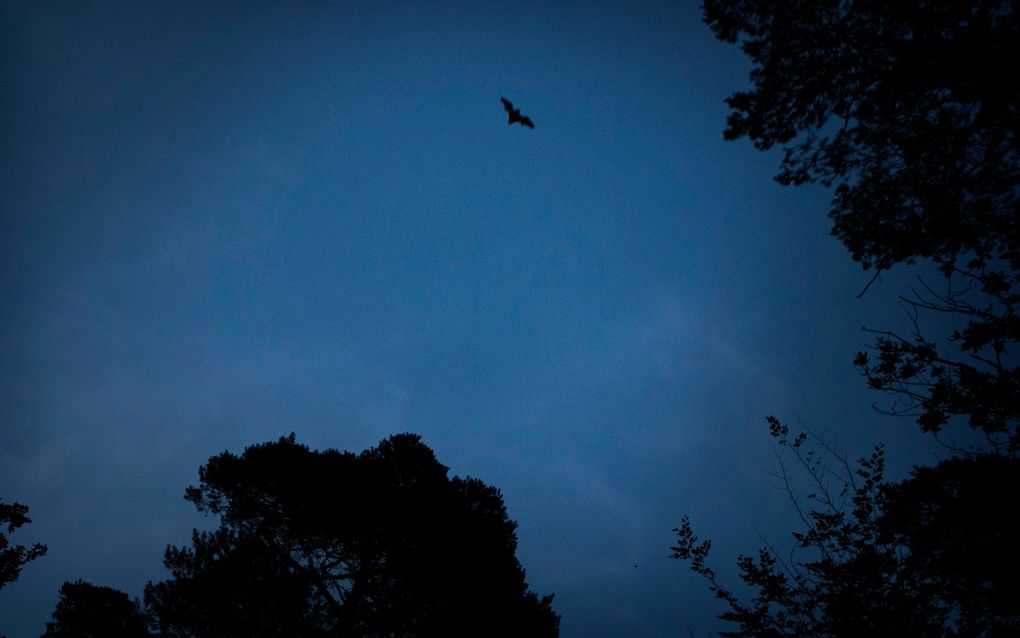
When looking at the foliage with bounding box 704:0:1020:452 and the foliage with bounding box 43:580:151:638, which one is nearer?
the foliage with bounding box 704:0:1020:452

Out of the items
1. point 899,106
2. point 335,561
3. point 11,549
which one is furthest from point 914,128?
point 11,549

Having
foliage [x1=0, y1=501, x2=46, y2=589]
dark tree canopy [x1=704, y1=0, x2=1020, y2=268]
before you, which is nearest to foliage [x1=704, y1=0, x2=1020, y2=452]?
dark tree canopy [x1=704, y1=0, x2=1020, y2=268]

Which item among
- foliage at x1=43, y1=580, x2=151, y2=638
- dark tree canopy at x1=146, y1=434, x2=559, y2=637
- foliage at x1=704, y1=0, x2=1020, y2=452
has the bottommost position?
foliage at x1=43, y1=580, x2=151, y2=638

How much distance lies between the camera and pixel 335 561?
1145 cm

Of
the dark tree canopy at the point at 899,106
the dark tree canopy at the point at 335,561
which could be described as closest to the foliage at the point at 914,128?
the dark tree canopy at the point at 899,106

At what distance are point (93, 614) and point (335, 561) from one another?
10926 millimetres

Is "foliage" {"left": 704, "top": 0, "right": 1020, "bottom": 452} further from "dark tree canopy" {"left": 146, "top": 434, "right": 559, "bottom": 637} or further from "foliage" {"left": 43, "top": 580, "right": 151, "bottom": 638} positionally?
"foliage" {"left": 43, "top": 580, "right": 151, "bottom": 638}

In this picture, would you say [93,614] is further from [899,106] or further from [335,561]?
[899,106]

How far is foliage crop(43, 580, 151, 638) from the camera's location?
46.2 ft

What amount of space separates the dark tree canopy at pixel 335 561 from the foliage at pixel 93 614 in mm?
4316

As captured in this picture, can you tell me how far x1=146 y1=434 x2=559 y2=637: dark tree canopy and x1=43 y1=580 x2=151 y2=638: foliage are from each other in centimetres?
432

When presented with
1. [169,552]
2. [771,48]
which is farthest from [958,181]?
[169,552]

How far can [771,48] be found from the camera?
215 inches

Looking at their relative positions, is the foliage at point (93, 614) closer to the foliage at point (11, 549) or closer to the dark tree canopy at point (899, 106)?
the foliage at point (11, 549)
